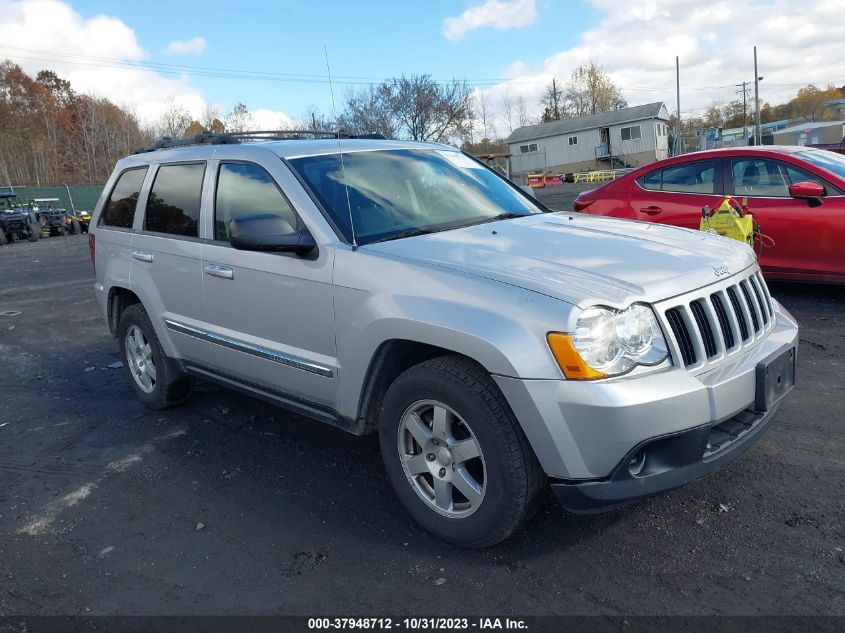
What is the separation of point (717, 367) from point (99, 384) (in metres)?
5.20

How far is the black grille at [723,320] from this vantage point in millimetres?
2984

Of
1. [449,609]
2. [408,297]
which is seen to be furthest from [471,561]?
[408,297]

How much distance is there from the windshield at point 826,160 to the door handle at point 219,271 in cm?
574

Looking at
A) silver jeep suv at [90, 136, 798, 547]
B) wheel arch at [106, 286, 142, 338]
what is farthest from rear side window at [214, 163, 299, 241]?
wheel arch at [106, 286, 142, 338]

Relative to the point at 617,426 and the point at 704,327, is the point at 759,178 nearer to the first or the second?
the point at 704,327

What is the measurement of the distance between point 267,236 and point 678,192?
18.2ft

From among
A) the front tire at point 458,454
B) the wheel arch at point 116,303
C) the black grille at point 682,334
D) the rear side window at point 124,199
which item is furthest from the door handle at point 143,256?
the black grille at point 682,334

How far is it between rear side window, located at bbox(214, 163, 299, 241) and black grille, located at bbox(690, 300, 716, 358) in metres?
1.98

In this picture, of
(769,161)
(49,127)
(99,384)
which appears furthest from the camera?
(49,127)

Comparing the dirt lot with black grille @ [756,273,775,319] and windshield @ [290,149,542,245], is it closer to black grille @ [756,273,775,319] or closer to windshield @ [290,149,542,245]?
black grille @ [756,273,775,319]

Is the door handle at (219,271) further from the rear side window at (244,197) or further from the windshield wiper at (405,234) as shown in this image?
the windshield wiper at (405,234)

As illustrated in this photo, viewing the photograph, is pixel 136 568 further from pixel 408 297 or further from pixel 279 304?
pixel 408 297

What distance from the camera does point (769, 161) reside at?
6.94 meters

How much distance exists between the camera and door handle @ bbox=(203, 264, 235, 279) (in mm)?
3945
